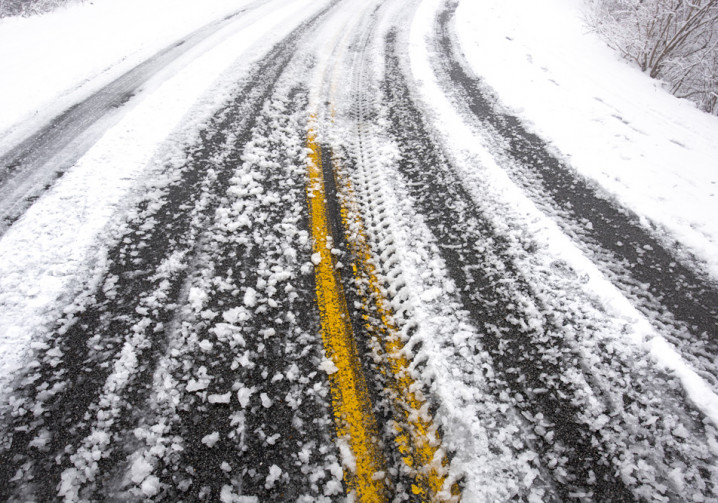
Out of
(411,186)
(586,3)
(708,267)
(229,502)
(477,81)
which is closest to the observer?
(229,502)

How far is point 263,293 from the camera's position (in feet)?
7.83

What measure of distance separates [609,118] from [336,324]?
5.26 m

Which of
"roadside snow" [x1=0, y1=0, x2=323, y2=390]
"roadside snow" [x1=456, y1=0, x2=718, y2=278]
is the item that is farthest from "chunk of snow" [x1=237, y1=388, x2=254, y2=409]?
"roadside snow" [x1=456, y1=0, x2=718, y2=278]

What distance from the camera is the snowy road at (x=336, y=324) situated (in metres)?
1.63

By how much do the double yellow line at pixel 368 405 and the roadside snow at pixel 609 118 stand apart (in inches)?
107

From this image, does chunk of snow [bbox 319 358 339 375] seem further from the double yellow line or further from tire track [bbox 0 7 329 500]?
tire track [bbox 0 7 329 500]

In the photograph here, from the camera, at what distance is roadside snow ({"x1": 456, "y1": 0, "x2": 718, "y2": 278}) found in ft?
11.1

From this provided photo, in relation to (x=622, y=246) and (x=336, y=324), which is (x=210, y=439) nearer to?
(x=336, y=324)

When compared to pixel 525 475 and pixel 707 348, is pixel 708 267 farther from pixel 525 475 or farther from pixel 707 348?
pixel 525 475

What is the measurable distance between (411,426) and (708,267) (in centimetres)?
287

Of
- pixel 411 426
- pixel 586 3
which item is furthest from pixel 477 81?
pixel 586 3

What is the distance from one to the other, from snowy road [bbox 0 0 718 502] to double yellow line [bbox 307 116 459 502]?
1 centimetres

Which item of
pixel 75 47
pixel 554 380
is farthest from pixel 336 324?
pixel 75 47

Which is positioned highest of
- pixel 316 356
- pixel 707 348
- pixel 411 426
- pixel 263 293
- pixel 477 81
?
pixel 477 81
